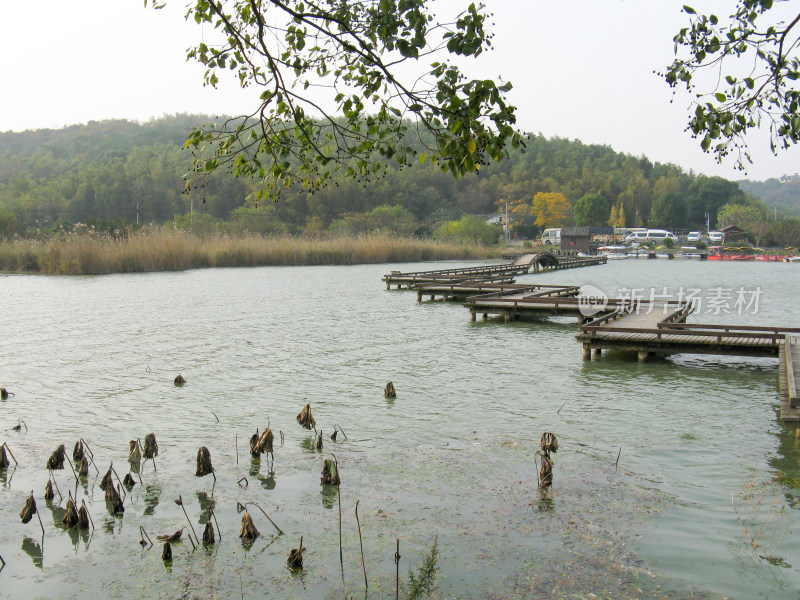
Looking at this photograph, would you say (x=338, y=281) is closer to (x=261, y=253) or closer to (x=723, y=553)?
(x=261, y=253)

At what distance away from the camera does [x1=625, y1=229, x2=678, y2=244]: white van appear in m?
104

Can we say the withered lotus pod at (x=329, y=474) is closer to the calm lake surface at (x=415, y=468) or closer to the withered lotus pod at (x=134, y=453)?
the calm lake surface at (x=415, y=468)

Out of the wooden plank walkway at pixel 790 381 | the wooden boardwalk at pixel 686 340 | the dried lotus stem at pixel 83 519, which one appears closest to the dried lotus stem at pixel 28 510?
the dried lotus stem at pixel 83 519

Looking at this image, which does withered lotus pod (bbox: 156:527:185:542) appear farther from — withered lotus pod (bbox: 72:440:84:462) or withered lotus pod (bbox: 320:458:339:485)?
withered lotus pod (bbox: 72:440:84:462)

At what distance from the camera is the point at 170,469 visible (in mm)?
7320

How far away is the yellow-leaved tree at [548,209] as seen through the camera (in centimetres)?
11362

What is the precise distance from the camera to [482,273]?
115ft

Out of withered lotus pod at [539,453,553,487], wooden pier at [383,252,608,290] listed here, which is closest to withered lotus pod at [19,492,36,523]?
withered lotus pod at [539,453,553,487]

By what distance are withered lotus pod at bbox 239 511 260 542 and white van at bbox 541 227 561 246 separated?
93.8 metres

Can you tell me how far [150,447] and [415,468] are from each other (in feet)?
8.71

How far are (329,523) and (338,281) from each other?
29.7 m

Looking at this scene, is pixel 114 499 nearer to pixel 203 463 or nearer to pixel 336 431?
pixel 203 463

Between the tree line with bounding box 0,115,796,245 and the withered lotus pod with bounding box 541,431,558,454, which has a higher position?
the tree line with bounding box 0,115,796,245

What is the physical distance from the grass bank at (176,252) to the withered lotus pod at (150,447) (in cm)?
3172
